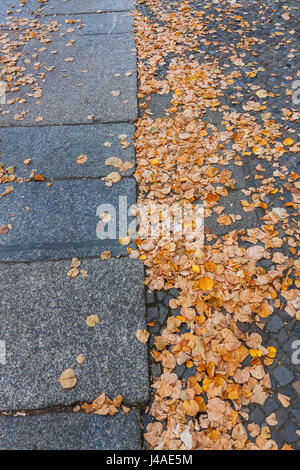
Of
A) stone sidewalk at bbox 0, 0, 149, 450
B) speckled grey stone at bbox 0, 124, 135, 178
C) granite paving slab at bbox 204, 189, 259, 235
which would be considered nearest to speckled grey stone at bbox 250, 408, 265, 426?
stone sidewalk at bbox 0, 0, 149, 450

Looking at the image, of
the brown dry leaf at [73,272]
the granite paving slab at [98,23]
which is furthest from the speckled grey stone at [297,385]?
the granite paving slab at [98,23]

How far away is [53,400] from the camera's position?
2.23 metres

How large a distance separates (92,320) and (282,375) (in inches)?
58.8

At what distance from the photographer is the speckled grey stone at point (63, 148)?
3.66 metres

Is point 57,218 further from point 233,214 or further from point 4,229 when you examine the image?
point 233,214

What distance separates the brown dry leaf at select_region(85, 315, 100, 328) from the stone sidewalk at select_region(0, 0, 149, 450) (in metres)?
0.03

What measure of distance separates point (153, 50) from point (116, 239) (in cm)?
394

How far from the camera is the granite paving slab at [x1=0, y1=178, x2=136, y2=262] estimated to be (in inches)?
119

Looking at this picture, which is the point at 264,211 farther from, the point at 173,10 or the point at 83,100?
the point at 173,10

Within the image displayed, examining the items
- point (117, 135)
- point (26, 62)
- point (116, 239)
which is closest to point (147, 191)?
point (116, 239)

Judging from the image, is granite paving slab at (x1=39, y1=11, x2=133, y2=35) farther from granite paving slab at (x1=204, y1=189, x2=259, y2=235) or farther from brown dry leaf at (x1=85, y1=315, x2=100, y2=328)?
brown dry leaf at (x1=85, y1=315, x2=100, y2=328)

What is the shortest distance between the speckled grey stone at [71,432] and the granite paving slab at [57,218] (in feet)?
4.42

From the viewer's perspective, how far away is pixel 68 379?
2297mm
